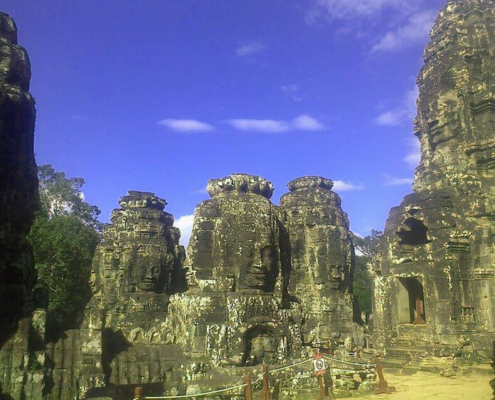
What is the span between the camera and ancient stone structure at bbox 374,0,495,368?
39.1 ft

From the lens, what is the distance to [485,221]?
12.6 metres

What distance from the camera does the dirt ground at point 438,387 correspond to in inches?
342

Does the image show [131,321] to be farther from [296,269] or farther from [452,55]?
[452,55]

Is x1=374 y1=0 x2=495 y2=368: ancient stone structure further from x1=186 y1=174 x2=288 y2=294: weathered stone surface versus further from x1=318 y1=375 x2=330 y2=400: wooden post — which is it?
x1=318 y1=375 x2=330 y2=400: wooden post

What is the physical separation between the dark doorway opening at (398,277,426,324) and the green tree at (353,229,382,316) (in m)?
9.95

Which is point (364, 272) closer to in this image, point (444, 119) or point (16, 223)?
point (444, 119)

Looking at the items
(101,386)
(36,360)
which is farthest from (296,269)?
(36,360)

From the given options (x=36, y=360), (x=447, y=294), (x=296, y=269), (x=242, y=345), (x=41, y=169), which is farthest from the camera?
(x=41, y=169)

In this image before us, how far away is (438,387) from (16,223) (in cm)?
951

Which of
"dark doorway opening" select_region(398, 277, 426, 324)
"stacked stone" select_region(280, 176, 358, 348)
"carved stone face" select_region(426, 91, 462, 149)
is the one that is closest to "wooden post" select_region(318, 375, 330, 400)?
"dark doorway opening" select_region(398, 277, 426, 324)

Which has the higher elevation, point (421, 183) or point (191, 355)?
point (421, 183)

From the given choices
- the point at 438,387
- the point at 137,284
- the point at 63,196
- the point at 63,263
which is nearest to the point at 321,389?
the point at 438,387

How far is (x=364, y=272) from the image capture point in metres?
40.5

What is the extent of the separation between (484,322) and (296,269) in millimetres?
7437
